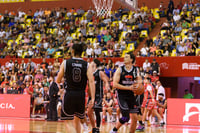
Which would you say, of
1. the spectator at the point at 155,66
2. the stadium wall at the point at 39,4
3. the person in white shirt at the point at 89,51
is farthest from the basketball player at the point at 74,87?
the stadium wall at the point at 39,4

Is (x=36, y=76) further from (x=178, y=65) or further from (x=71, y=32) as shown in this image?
(x=178, y=65)

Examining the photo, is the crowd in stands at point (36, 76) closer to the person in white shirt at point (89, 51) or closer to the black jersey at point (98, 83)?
the person in white shirt at point (89, 51)

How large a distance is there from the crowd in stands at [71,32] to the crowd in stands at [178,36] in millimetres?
1361

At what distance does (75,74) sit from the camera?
6.46 metres

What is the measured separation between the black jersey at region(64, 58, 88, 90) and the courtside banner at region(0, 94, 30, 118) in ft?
33.8

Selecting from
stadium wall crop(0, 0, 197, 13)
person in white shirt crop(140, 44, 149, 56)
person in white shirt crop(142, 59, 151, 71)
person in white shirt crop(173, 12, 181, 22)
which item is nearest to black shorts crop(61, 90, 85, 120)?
person in white shirt crop(142, 59, 151, 71)

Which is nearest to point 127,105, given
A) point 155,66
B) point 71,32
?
point 155,66

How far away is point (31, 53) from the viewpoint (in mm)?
22797

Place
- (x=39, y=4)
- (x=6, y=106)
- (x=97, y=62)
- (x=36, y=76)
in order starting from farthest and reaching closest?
(x=39, y=4) < (x=36, y=76) < (x=6, y=106) < (x=97, y=62)

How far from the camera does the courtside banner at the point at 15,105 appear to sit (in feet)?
53.7

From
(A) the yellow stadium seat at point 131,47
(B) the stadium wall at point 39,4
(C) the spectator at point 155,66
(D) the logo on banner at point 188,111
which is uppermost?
(B) the stadium wall at point 39,4

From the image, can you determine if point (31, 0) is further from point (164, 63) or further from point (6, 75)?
point (164, 63)

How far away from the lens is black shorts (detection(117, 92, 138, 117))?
804cm

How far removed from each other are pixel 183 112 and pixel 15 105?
773cm
